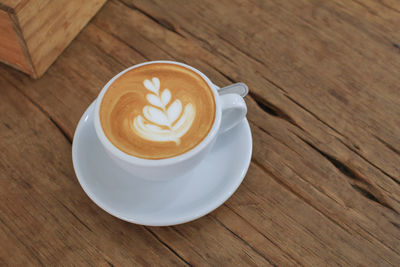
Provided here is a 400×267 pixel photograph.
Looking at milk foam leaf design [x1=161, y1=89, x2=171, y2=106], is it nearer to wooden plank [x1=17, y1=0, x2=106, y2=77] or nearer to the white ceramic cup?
the white ceramic cup

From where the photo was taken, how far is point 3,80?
956 millimetres

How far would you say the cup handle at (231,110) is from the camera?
755 mm

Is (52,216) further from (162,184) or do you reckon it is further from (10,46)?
(10,46)

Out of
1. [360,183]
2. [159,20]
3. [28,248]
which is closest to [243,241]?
[360,183]

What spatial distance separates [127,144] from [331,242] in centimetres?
39

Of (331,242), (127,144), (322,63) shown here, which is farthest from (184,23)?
(331,242)

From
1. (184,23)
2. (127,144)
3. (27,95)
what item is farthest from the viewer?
(184,23)

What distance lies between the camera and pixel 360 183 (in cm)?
85

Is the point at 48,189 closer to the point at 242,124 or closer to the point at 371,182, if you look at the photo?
Answer: the point at 242,124

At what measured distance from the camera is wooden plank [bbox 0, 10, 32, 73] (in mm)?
854

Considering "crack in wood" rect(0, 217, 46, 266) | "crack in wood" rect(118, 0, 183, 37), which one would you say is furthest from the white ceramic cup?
"crack in wood" rect(118, 0, 183, 37)

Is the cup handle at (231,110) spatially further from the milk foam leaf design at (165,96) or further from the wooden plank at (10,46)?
the wooden plank at (10,46)

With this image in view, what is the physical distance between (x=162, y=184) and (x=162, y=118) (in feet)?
0.40

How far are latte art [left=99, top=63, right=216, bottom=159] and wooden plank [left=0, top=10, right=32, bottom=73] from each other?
25 cm
